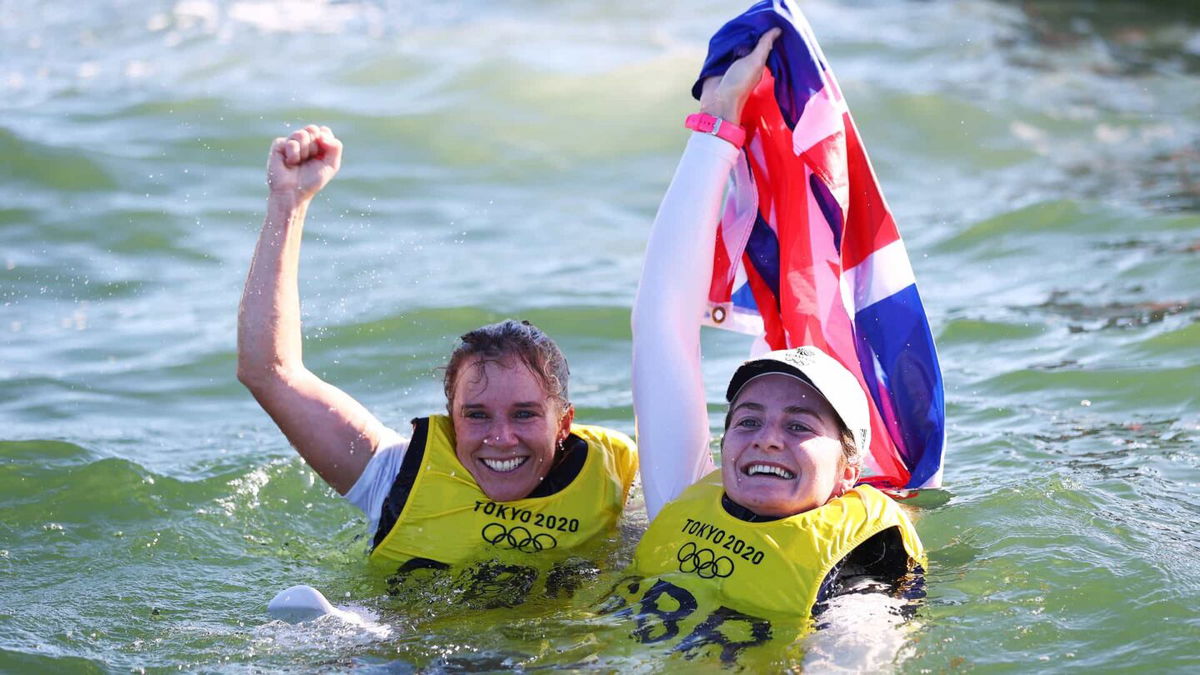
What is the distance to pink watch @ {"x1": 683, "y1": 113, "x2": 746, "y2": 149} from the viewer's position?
538 centimetres

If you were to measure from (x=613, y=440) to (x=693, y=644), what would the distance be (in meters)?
1.25

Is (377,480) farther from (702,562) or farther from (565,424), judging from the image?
(702,562)

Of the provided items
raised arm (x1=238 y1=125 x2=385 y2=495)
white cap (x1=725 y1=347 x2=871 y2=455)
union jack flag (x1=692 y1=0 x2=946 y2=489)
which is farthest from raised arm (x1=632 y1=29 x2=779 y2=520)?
raised arm (x1=238 y1=125 x2=385 y2=495)

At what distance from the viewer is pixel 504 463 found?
5375 millimetres

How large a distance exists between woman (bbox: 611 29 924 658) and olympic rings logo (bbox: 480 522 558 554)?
394 millimetres

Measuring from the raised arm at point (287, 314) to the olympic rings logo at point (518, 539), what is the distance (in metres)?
0.64

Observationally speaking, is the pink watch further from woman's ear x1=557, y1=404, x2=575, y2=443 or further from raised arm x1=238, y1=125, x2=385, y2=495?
raised arm x1=238, y1=125, x2=385, y2=495

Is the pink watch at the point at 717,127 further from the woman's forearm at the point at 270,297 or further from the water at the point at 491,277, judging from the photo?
the water at the point at 491,277

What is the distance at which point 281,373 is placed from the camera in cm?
521

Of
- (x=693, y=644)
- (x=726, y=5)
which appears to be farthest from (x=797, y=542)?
(x=726, y=5)

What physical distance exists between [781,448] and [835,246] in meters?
1.05

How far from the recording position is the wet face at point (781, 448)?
4832mm

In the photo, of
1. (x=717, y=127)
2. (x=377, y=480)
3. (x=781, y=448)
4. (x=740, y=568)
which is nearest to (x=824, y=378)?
(x=781, y=448)

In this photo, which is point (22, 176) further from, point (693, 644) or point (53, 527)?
point (693, 644)
